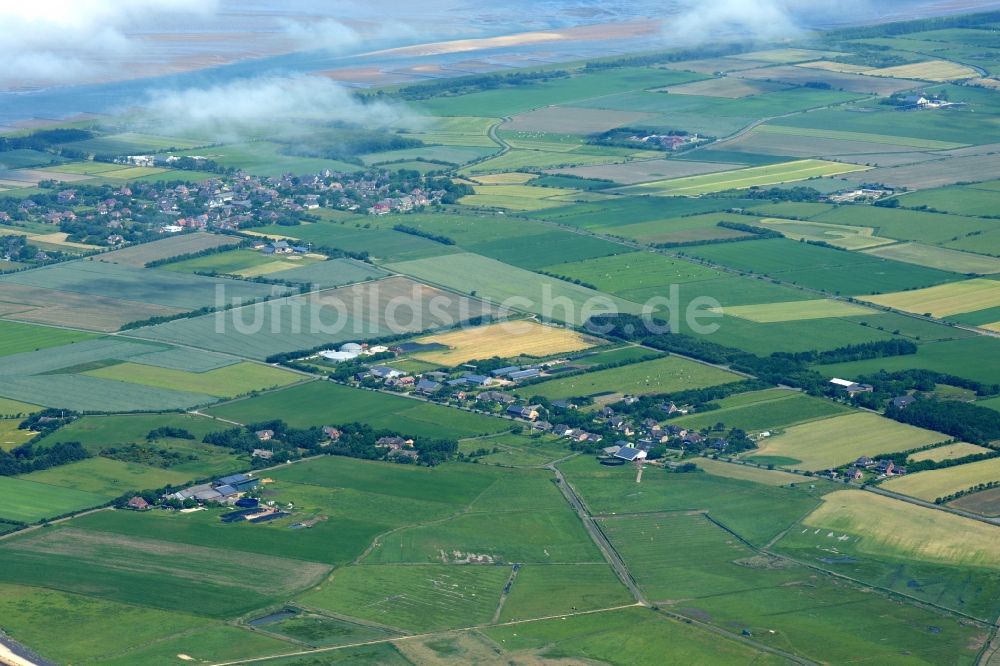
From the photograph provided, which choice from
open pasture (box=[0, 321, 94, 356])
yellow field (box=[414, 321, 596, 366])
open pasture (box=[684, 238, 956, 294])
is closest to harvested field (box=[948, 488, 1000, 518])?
yellow field (box=[414, 321, 596, 366])

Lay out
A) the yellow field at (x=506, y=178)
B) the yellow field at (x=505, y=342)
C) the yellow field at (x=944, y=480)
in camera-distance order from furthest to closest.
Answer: the yellow field at (x=506, y=178) → the yellow field at (x=505, y=342) → the yellow field at (x=944, y=480)

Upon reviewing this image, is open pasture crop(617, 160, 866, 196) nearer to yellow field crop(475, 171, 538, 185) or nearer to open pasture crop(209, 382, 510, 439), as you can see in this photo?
yellow field crop(475, 171, 538, 185)

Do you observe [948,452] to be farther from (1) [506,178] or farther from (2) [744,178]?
(1) [506,178]

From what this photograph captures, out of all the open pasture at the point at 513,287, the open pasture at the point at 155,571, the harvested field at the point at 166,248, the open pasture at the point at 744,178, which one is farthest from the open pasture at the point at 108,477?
the open pasture at the point at 744,178

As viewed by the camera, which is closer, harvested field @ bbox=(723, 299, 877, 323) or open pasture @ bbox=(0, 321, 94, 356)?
open pasture @ bbox=(0, 321, 94, 356)

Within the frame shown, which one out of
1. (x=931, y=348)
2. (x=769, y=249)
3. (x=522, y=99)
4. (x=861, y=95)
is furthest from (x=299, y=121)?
(x=931, y=348)

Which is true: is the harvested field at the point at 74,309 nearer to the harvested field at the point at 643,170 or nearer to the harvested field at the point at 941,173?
the harvested field at the point at 643,170

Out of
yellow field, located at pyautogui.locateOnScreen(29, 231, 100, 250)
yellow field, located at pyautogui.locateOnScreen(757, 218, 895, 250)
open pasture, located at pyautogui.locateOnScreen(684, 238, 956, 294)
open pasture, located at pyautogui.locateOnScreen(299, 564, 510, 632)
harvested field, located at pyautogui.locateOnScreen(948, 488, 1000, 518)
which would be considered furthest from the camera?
Result: yellow field, located at pyautogui.locateOnScreen(29, 231, 100, 250)
